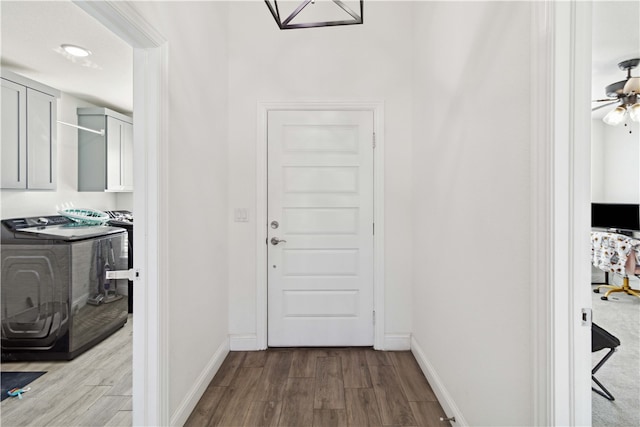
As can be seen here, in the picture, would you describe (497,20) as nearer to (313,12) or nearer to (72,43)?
(313,12)

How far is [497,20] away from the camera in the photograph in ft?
4.47

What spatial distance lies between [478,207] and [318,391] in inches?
61.2

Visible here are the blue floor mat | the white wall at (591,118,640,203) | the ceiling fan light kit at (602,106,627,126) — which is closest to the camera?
the blue floor mat

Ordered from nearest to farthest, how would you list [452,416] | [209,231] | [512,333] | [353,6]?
[512,333] < [452,416] < [209,231] < [353,6]

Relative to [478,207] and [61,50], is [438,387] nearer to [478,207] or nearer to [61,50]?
[478,207]

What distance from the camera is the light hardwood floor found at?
1.88 meters

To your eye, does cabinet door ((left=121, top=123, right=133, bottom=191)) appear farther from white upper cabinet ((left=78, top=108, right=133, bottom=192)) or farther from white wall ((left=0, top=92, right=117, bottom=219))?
white wall ((left=0, top=92, right=117, bottom=219))

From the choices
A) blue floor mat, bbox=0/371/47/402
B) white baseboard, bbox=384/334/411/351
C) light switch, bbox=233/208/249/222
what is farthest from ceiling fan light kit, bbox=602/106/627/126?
blue floor mat, bbox=0/371/47/402

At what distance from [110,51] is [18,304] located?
7.10 ft

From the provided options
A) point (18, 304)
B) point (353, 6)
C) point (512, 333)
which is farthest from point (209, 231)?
point (353, 6)

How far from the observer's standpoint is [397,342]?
8.95 feet

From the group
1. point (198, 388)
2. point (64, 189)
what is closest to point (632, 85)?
point (198, 388)

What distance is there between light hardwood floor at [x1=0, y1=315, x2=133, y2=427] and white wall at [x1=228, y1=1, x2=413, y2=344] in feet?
2.89

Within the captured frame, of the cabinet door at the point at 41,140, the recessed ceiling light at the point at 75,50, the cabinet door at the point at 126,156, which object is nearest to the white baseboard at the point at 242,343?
the cabinet door at the point at 41,140
